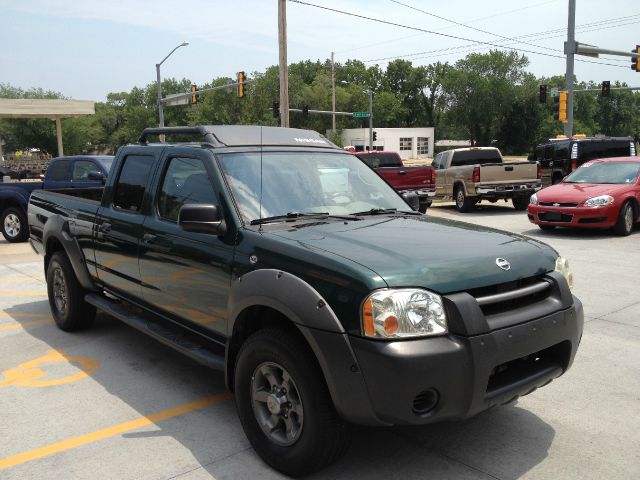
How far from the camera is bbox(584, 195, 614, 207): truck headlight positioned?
11.9 metres

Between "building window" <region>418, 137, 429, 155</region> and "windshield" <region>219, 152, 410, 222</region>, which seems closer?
"windshield" <region>219, 152, 410, 222</region>

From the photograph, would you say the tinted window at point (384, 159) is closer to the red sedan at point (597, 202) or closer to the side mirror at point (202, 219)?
the red sedan at point (597, 202)

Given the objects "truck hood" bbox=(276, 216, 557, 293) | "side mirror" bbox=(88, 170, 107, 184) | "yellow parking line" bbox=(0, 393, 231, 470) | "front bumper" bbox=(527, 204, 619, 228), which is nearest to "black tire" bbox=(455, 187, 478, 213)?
"front bumper" bbox=(527, 204, 619, 228)

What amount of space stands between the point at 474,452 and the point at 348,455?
72cm

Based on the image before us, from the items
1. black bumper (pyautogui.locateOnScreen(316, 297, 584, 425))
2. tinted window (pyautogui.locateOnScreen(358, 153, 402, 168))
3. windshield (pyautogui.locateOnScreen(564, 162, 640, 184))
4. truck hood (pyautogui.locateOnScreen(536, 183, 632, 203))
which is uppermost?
tinted window (pyautogui.locateOnScreen(358, 153, 402, 168))

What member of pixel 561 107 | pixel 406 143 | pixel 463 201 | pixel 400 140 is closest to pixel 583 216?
pixel 463 201

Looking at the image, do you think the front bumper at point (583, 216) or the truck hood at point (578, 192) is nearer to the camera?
the front bumper at point (583, 216)

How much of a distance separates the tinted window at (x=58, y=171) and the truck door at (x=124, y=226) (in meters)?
8.70

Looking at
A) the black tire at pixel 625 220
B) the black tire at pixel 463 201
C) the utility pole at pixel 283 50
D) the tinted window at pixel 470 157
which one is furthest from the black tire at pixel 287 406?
the utility pole at pixel 283 50

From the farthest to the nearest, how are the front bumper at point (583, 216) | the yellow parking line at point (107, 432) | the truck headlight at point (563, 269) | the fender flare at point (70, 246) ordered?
the front bumper at point (583, 216)
the fender flare at point (70, 246)
the truck headlight at point (563, 269)
the yellow parking line at point (107, 432)

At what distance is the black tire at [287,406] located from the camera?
295 cm

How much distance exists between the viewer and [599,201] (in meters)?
11.9

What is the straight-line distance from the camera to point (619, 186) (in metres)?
12.4

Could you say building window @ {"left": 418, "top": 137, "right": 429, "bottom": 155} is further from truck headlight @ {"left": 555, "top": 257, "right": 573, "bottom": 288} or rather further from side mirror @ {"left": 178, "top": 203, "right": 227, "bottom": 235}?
side mirror @ {"left": 178, "top": 203, "right": 227, "bottom": 235}
